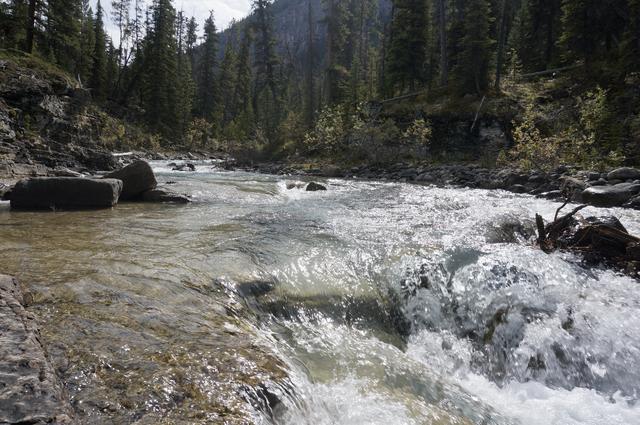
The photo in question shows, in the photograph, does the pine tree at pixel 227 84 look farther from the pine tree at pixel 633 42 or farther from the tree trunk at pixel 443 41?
the pine tree at pixel 633 42

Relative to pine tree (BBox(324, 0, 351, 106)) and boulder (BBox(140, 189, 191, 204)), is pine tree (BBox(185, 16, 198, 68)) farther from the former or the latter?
boulder (BBox(140, 189, 191, 204))

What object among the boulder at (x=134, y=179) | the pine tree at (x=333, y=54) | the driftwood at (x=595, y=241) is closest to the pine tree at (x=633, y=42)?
the driftwood at (x=595, y=241)

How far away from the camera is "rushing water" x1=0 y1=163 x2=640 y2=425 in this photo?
275 cm

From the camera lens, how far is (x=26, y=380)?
2.09m

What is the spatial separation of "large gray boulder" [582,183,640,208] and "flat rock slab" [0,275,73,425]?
12.9 m

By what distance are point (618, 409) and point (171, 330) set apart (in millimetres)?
4363

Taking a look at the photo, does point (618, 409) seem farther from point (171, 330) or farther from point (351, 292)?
point (171, 330)

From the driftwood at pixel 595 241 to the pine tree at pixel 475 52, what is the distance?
2310cm

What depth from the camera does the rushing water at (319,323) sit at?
2754mm

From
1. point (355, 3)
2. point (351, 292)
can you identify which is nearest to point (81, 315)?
point (351, 292)

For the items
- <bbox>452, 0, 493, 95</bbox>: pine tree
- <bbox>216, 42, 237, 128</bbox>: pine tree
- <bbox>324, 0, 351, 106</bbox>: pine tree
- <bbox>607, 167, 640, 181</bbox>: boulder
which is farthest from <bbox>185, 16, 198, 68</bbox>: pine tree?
<bbox>607, 167, 640, 181</bbox>: boulder

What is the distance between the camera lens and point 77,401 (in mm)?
2232

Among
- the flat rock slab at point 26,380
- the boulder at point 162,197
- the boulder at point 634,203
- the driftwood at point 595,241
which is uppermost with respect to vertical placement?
the boulder at point 634,203

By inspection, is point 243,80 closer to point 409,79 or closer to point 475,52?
point 409,79
